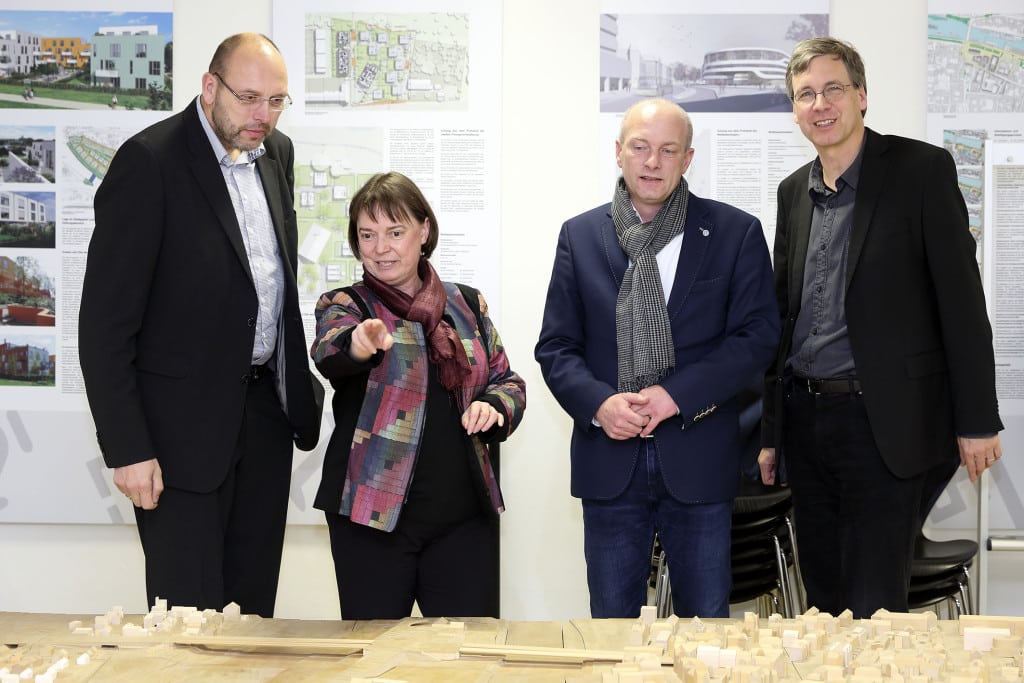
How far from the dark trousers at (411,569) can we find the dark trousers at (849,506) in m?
0.99

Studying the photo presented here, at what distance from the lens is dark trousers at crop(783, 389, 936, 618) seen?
8.92 ft

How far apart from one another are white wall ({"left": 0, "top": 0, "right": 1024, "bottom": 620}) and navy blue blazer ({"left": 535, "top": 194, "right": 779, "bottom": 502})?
1.15m

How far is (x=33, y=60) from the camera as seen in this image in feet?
13.0

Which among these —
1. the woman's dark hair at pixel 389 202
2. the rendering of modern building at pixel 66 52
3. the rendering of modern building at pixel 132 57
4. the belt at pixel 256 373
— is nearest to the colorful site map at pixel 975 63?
the woman's dark hair at pixel 389 202

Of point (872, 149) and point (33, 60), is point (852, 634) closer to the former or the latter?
point (872, 149)

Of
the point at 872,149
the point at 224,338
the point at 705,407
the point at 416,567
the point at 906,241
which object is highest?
the point at 872,149

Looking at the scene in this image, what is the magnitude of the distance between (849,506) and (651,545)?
0.54 m

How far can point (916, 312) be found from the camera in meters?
2.78

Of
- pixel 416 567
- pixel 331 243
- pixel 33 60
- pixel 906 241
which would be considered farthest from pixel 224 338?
pixel 33 60

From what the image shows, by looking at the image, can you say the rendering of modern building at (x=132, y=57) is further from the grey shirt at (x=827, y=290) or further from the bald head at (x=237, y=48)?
the grey shirt at (x=827, y=290)

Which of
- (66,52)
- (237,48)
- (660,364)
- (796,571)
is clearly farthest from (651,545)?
(66,52)

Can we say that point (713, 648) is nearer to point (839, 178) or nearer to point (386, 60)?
point (839, 178)

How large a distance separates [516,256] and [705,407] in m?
1.49

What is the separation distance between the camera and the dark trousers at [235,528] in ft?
8.04
